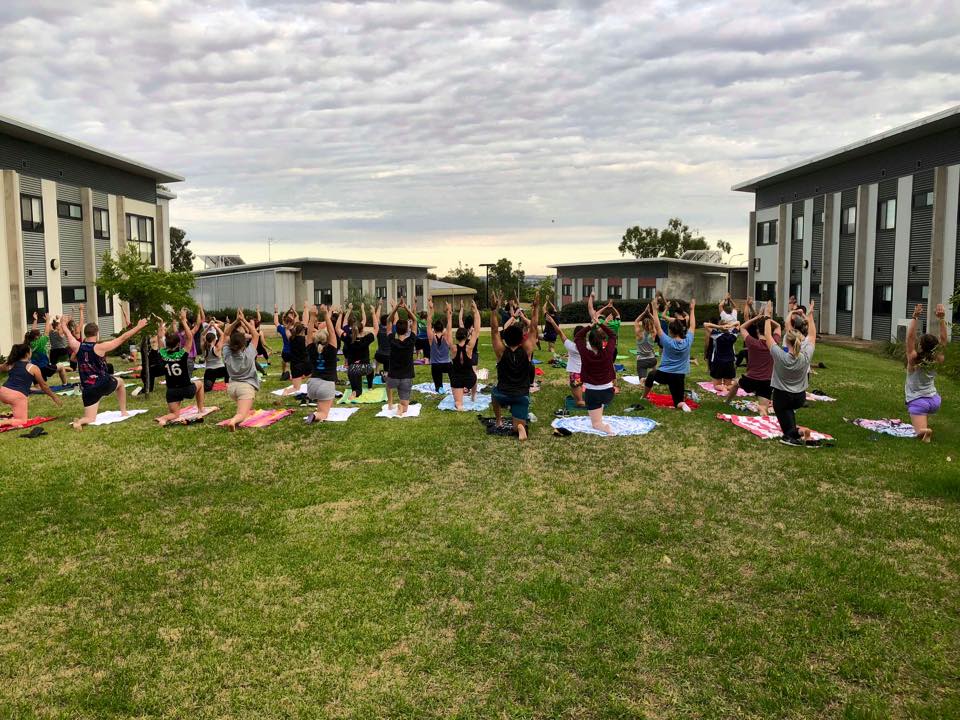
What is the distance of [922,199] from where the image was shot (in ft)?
95.3

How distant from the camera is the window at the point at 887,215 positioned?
30950mm

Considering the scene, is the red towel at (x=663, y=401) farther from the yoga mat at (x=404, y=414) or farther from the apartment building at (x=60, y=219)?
the apartment building at (x=60, y=219)

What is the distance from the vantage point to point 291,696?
14.1ft

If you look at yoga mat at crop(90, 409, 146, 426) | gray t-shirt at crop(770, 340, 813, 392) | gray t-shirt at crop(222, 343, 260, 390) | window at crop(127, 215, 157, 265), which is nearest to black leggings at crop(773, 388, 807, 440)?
gray t-shirt at crop(770, 340, 813, 392)

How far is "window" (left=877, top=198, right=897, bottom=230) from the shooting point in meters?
31.0

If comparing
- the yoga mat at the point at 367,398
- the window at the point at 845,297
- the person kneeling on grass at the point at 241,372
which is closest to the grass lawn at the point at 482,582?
the person kneeling on grass at the point at 241,372

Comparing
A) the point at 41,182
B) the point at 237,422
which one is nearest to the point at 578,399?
the point at 237,422

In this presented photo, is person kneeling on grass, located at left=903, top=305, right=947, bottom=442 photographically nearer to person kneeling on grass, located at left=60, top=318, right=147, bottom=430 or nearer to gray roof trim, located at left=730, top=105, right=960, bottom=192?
person kneeling on grass, located at left=60, top=318, right=147, bottom=430

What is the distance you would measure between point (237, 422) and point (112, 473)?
9.24 ft

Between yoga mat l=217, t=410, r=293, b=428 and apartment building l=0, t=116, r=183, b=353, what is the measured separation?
48.1 feet

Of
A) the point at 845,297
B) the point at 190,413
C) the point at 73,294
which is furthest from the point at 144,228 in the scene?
the point at 845,297

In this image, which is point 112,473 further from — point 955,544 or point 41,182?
point 41,182

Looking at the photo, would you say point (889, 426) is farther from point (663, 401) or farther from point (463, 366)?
point (463, 366)

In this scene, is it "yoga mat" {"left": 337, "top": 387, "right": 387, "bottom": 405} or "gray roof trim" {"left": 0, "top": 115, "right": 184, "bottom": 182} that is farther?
"gray roof trim" {"left": 0, "top": 115, "right": 184, "bottom": 182}
